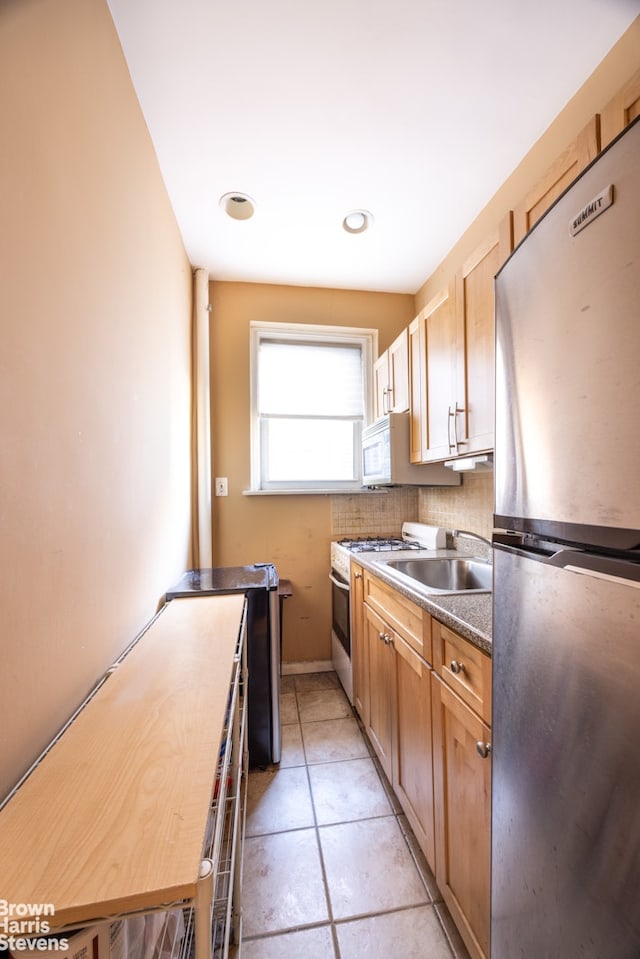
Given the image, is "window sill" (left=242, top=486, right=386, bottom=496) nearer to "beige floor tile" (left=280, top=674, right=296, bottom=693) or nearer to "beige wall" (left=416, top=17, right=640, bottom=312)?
"beige floor tile" (left=280, top=674, right=296, bottom=693)

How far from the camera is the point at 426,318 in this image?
6.23 ft

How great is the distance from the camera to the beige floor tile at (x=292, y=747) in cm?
176

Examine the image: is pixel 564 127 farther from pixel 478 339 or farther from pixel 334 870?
pixel 334 870

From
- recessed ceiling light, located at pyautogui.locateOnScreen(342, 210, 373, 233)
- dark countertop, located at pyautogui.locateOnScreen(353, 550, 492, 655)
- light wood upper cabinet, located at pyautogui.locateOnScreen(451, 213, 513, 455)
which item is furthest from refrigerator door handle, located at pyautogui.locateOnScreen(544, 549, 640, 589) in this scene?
recessed ceiling light, located at pyautogui.locateOnScreen(342, 210, 373, 233)

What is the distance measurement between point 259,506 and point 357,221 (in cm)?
182

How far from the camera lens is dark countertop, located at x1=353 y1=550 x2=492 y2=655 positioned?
0.91 meters

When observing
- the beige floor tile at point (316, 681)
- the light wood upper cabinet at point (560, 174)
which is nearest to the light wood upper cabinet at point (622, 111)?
the light wood upper cabinet at point (560, 174)

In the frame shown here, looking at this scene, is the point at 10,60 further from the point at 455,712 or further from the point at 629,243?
the point at 455,712

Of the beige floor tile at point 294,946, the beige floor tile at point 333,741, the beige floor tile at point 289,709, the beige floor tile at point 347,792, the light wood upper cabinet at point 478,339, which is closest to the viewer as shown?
the beige floor tile at point 294,946

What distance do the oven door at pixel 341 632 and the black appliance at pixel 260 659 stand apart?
0.57m

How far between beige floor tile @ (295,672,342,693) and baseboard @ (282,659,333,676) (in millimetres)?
31

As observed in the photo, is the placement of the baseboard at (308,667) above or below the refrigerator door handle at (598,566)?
below

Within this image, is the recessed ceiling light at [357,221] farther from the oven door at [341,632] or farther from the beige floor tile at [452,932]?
the beige floor tile at [452,932]

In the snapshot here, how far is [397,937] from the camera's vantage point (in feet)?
3.49
